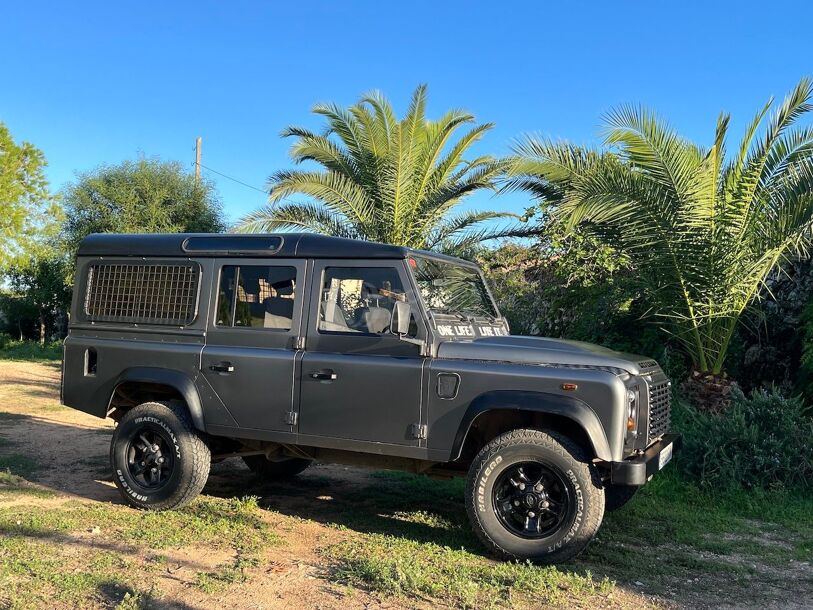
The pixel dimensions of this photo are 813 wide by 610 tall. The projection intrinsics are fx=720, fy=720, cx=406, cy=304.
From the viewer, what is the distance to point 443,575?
15.3ft

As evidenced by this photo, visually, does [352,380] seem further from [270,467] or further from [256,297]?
[270,467]

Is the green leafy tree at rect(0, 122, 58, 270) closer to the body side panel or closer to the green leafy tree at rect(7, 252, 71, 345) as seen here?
the green leafy tree at rect(7, 252, 71, 345)

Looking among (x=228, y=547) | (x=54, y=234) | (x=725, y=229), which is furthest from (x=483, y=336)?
(x=54, y=234)

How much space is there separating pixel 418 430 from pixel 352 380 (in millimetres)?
631

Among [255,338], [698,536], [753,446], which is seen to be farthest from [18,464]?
[753,446]

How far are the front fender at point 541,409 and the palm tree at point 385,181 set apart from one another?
756 cm

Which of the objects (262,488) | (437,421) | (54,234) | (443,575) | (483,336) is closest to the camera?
(443,575)

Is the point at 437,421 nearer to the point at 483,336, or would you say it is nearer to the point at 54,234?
the point at 483,336

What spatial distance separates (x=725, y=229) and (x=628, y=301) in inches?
80.7

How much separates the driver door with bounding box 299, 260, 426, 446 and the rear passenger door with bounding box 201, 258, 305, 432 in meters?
0.17

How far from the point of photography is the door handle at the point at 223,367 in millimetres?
→ 5832

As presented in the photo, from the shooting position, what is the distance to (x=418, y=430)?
5188 mm

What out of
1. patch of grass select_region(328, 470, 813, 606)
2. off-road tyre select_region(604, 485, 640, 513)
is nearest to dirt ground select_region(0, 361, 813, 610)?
patch of grass select_region(328, 470, 813, 606)

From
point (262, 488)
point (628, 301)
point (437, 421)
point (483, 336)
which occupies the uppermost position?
point (628, 301)
